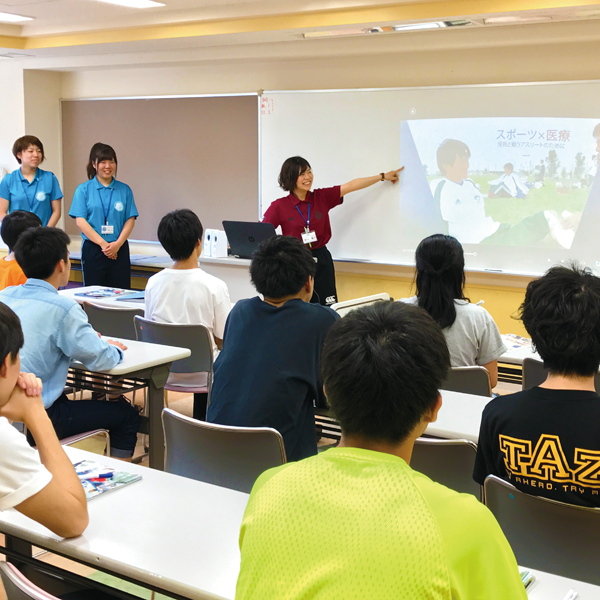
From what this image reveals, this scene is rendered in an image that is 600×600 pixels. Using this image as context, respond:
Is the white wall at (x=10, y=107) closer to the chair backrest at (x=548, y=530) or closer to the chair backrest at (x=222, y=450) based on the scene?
the chair backrest at (x=222, y=450)

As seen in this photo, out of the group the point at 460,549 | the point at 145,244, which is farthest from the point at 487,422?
the point at 145,244

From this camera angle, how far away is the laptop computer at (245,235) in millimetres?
5094

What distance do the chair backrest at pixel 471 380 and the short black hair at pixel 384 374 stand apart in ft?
5.52

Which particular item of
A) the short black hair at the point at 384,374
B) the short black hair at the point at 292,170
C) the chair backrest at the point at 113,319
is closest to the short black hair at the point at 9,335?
the short black hair at the point at 384,374

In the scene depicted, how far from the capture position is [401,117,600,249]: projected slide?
476cm

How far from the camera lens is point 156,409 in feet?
9.81

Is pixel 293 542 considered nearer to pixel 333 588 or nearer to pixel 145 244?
pixel 333 588

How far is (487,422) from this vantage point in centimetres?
167

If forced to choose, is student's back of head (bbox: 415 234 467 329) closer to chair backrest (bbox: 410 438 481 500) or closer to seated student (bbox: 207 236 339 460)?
seated student (bbox: 207 236 339 460)

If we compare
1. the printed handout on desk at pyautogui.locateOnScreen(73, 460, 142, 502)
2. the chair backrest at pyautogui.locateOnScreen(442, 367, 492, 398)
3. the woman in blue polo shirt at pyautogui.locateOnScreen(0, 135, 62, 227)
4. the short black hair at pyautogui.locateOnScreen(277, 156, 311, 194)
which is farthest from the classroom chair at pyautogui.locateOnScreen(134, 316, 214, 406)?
the woman in blue polo shirt at pyautogui.locateOnScreen(0, 135, 62, 227)

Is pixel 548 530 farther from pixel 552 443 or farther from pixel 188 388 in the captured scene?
pixel 188 388

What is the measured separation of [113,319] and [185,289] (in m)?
0.58

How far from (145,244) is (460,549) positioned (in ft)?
21.8

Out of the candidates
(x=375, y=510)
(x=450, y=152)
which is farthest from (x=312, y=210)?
(x=375, y=510)
